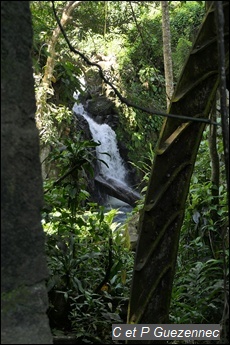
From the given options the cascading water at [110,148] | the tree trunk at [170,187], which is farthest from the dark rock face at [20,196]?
the cascading water at [110,148]

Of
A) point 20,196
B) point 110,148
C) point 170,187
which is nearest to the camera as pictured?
point 20,196

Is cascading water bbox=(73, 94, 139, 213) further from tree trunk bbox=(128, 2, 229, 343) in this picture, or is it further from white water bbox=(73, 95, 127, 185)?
tree trunk bbox=(128, 2, 229, 343)

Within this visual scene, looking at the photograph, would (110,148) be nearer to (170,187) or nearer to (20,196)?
(170,187)

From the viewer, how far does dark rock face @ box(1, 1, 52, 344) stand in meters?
1.82

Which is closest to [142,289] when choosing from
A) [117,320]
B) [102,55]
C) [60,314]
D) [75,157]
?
[117,320]

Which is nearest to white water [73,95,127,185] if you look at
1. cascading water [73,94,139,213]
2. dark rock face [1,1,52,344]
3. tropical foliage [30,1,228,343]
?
cascading water [73,94,139,213]

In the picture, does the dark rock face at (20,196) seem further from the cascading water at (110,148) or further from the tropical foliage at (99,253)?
the cascading water at (110,148)

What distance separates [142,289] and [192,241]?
2067 millimetres

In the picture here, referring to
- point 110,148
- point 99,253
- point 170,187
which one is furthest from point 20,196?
point 110,148

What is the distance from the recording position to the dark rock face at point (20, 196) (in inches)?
71.6

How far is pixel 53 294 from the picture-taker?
351 centimetres

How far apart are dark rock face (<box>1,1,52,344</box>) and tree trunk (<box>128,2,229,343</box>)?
2.98 feet

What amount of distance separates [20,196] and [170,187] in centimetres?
114

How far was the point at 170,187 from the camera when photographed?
280cm
